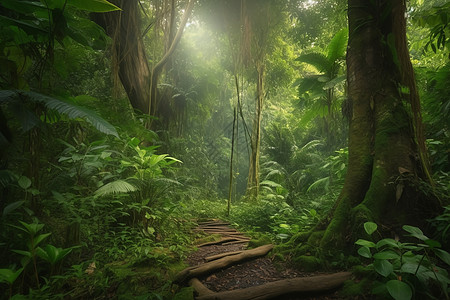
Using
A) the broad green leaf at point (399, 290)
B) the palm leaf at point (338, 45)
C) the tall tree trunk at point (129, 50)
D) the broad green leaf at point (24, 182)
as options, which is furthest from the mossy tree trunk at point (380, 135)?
the tall tree trunk at point (129, 50)

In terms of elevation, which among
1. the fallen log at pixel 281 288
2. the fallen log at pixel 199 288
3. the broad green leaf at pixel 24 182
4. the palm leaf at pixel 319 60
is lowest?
the fallen log at pixel 199 288

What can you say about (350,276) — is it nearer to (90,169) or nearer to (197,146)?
(90,169)

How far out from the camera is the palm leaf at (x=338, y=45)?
473cm

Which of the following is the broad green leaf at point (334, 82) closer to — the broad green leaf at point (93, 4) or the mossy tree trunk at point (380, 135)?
the mossy tree trunk at point (380, 135)

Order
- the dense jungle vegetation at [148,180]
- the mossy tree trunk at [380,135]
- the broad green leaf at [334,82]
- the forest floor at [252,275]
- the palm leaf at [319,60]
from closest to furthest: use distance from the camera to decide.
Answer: the dense jungle vegetation at [148,180]
the forest floor at [252,275]
the mossy tree trunk at [380,135]
the broad green leaf at [334,82]
the palm leaf at [319,60]

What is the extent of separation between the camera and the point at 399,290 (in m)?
1.25

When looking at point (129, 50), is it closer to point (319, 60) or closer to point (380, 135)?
point (319, 60)

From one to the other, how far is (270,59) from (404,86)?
22.3 ft

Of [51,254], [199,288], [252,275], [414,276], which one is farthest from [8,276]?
[414,276]

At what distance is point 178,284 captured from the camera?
188 centimetres

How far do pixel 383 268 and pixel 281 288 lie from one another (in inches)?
25.7

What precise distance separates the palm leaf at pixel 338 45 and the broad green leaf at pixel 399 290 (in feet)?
15.7

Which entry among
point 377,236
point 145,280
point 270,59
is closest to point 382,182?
point 377,236

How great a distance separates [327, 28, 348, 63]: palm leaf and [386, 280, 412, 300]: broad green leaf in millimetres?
4783
